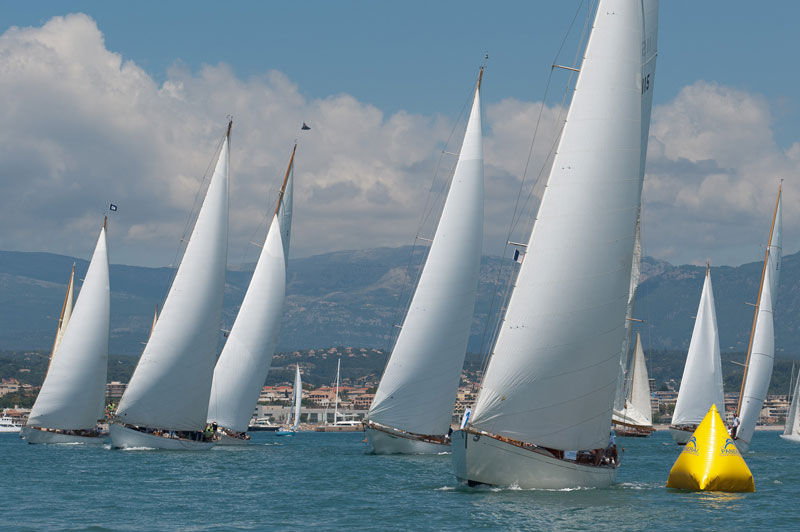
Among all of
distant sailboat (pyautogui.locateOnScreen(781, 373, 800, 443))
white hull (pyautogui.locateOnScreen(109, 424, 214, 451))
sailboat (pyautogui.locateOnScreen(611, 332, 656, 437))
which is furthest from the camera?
distant sailboat (pyautogui.locateOnScreen(781, 373, 800, 443))

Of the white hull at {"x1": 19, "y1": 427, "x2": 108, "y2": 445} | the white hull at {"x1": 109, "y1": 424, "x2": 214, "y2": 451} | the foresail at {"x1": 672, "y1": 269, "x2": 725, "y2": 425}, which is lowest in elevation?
the white hull at {"x1": 19, "y1": 427, "x2": 108, "y2": 445}

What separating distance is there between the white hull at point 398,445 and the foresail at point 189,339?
9115 millimetres

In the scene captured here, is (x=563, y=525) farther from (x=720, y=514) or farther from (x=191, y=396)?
(x=191, y=396)

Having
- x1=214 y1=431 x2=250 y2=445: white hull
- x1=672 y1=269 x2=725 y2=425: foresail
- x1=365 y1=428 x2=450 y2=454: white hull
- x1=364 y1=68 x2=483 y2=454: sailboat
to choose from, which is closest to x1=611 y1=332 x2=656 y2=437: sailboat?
x1=672 y1=269 x2=725 y2=425: foresail

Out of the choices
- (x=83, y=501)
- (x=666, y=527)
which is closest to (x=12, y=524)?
(x=83, y=501)

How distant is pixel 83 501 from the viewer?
37250mm

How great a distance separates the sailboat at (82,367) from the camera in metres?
70.3

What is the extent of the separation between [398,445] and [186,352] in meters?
11.9

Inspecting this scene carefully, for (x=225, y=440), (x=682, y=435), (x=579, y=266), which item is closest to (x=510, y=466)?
(x=579, y=266)

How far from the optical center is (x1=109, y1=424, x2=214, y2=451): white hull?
60188 mm

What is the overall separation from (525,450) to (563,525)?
520cm

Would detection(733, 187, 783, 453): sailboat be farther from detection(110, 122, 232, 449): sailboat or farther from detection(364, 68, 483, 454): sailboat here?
detection(110, 122, 232, 449): sailboat

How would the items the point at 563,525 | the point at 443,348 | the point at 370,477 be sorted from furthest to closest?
1. the point at 443,348
2. the point at 370,477
3. the point at 563,525

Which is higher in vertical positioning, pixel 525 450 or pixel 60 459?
pixel 525 450
